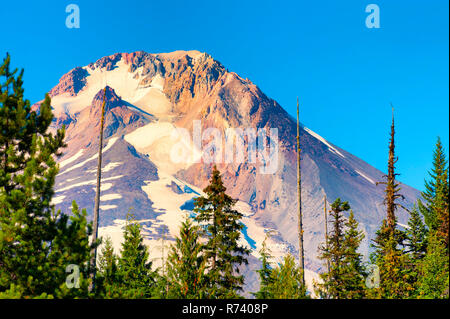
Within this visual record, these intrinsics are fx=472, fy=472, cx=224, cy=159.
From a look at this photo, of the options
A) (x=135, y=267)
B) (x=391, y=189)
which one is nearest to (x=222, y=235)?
(x=135, y=267)

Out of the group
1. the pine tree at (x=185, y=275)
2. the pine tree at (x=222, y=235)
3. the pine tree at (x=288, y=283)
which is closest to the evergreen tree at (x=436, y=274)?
the pine tree at (x=288, y=283)

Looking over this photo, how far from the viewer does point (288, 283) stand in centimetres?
1759

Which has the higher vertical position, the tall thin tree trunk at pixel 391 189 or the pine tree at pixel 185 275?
the tall thin tree trunk at pixel 391 189

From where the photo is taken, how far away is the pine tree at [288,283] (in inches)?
675

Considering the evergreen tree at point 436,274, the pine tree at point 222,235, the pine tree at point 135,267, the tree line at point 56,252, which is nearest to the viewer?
the tree line at point 56,252

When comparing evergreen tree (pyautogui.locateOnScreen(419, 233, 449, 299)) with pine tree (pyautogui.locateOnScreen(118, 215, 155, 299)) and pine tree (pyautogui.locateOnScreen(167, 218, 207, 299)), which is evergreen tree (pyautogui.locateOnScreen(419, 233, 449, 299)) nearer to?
pine tree (pyautogui.locateOnScreen(167, 218, 207, 299))

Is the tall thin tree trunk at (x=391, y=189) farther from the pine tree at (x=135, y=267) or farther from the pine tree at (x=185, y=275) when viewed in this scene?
the pine tree at (x=185, y=275)

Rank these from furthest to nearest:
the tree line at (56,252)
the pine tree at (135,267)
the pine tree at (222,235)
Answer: the pine tree at (222,235)
the pine tree at (135,267)
the tree line at (56,252)

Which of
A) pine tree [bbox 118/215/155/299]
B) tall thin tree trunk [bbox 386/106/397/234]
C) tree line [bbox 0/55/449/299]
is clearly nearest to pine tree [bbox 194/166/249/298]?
pine tree [bbox 118/215/155/299]

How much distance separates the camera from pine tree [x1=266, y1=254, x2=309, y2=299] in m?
17.1

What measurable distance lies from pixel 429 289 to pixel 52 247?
19.6 metres

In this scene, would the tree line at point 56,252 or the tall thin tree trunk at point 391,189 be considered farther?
the tall thin tree trunk at point 391,189
